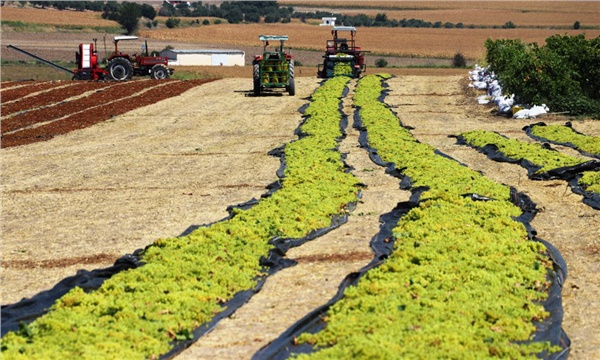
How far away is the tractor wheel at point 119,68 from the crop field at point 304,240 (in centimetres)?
1657

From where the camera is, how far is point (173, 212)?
1442cm

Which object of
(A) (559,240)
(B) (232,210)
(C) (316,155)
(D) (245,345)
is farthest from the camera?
(C) (316,155)

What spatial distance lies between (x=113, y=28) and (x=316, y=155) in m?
88.1

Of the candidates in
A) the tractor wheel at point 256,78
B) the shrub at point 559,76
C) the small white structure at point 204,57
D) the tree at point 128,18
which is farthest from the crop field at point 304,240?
the tree at point 128,18

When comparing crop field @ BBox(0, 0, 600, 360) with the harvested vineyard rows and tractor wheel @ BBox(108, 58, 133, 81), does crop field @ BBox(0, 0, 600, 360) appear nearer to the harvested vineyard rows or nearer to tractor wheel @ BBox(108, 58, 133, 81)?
the harvested vineyard rows

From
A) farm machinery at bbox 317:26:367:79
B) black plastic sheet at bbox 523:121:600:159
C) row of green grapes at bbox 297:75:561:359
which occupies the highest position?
farm machinery at bbox 317:26:367:79

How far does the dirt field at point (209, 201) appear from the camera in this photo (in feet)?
31.7

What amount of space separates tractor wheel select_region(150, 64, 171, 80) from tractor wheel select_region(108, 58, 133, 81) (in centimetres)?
170

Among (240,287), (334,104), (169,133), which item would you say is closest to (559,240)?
(240,287)

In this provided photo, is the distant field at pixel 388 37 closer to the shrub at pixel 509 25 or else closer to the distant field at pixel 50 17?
the shrub at pixel 509 25

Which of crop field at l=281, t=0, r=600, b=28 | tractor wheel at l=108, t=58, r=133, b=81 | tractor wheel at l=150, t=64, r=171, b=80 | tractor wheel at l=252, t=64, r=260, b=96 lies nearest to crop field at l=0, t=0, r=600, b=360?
tractor wheel at l=252, t=64, r=260, b=96

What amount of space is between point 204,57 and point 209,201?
50.8 metres

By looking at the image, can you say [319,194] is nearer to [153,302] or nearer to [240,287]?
[240,287]

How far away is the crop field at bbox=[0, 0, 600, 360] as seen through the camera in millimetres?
8227
